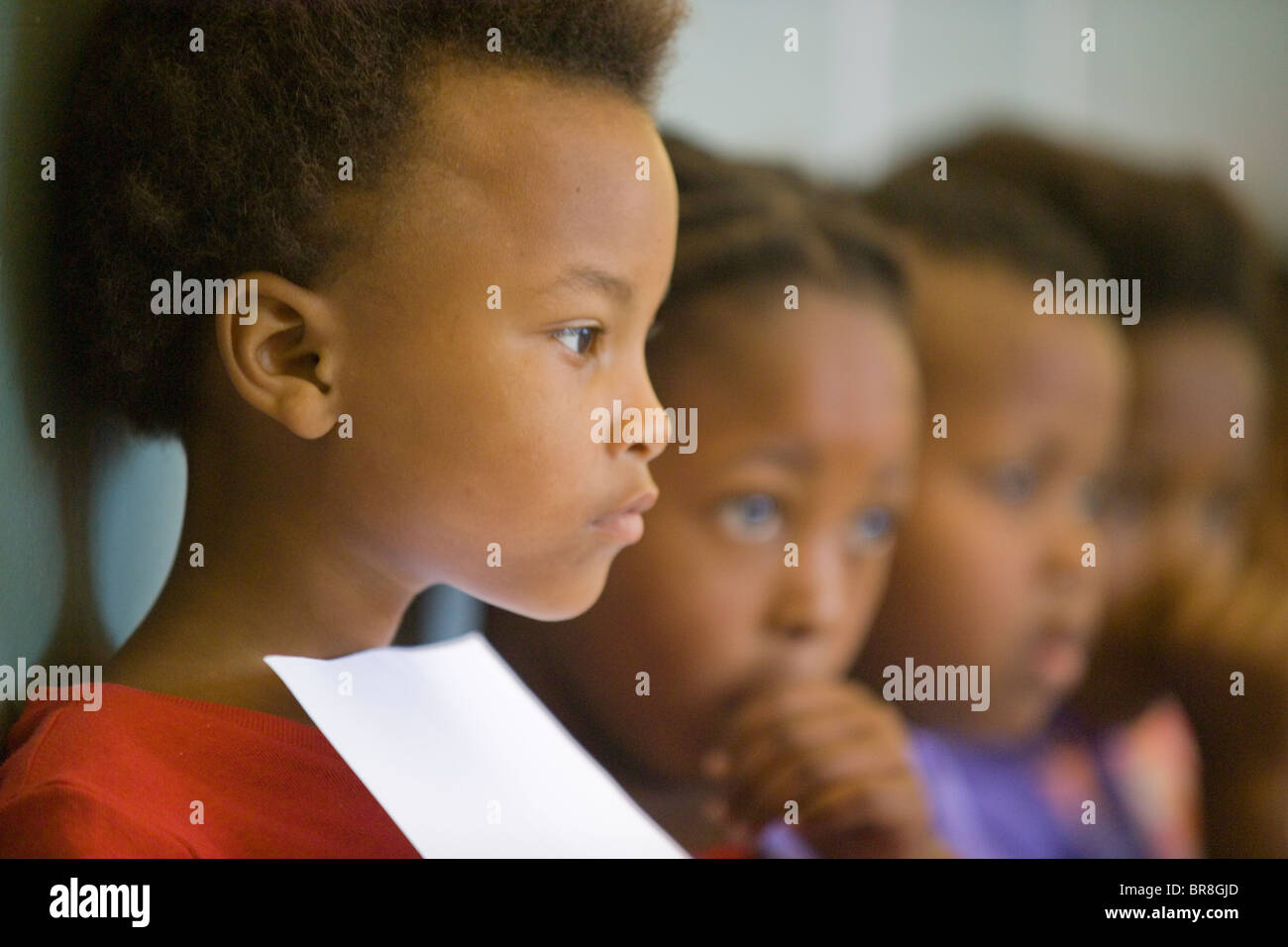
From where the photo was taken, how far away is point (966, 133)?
0.72m

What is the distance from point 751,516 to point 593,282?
0.17 metres

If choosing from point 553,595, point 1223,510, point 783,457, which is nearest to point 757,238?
point 783,457

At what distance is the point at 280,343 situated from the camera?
22.4 inches

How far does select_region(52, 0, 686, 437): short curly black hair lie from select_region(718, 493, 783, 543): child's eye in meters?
0.23

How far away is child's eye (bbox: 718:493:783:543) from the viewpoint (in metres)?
0.68

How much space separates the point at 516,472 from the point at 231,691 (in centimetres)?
17

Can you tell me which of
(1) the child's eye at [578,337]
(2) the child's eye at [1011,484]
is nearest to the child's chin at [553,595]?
(1) the child's eye at [578,337]

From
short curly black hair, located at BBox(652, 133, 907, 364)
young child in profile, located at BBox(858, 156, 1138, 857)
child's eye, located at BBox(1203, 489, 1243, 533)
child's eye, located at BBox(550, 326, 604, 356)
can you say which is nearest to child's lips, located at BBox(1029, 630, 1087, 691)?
young child in profile, located at BBox(858, 156, 1138, 857)

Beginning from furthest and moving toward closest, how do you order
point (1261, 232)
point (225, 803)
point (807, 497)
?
1. point (1261, 232)
2. point (807, 497)
3. point (225, 803)

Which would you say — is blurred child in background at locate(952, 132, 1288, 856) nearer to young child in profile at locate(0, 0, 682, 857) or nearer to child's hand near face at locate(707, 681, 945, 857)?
child's hand near face at locate(707, 681, 945, 857)

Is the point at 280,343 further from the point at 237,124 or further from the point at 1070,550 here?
the point at 1070,550

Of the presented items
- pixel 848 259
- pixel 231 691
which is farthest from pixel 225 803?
pixel 848 259

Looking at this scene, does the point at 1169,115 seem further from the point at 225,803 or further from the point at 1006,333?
the point at 225,803

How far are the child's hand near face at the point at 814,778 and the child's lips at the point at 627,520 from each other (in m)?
0.14
